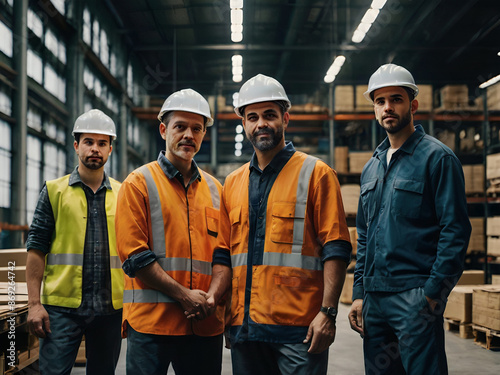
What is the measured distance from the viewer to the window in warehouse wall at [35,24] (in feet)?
28.0

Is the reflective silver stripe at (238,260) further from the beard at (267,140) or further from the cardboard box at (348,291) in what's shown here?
the cardboard box at (348,291)

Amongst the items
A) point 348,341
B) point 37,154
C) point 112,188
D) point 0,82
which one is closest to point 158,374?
point 112,188

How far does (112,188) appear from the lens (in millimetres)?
3314

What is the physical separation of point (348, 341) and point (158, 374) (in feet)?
15.4

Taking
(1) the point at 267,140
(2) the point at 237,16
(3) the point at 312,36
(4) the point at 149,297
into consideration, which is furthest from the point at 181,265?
(3) the point at 312,36

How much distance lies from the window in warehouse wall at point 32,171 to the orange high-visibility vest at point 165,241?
7.08 meters

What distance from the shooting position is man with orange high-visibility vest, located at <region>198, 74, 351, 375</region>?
7.06ft

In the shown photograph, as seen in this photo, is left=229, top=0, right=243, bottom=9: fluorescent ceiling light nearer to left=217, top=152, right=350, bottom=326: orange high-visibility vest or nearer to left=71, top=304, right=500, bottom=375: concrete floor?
left=71, top=304, right=500, bottom=375: concrete floor

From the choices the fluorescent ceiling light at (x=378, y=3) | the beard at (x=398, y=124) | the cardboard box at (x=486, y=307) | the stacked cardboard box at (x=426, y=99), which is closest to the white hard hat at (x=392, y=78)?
the beard at (x=398, y=124)

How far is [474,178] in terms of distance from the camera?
11430mm

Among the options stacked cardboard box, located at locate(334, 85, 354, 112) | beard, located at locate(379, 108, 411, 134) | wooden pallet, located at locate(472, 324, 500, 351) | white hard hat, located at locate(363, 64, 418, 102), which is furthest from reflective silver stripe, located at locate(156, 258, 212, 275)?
stacked cardboard box, located at locate(334, 85, 354, 112)

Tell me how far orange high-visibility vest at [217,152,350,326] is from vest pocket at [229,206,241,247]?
15mm

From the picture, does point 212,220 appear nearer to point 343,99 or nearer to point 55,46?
point 55,46

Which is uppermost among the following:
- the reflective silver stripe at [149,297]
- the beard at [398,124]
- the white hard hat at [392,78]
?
the white hard hat at [392,78]
